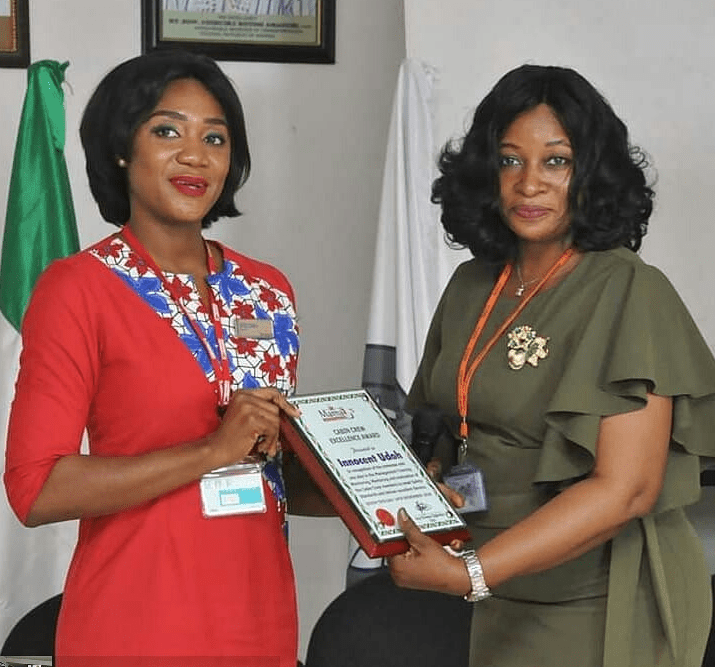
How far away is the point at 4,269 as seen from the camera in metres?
3.38

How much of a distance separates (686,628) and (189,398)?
2.91 ft

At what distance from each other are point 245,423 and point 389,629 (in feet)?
5.54

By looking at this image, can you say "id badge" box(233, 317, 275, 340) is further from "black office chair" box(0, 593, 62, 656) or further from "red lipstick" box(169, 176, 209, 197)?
"black office chair" box(0, 593, 62, 656)

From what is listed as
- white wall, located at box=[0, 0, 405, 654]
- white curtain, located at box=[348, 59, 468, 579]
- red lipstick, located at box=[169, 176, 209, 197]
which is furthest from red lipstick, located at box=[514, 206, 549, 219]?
white wall, located at box=[0, 0, 405, 654]

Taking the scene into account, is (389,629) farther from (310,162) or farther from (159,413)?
(159,413)

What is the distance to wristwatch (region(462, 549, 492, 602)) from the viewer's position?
1.81 meters

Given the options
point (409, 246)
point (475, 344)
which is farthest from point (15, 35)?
point (475, 344)

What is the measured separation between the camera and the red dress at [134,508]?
1723 mm

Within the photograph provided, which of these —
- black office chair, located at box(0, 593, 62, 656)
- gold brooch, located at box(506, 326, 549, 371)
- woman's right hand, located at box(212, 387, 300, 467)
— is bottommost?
black office chair, located at box(0, 593, 62, 656)

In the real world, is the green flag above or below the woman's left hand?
above

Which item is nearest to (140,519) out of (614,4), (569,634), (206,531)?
(206,531)

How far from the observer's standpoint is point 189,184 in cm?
190

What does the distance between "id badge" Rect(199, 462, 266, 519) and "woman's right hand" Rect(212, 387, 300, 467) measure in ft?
0.16

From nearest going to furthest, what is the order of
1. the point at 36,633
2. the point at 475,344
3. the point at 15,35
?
the point at 475,344 < the point at 36,633 < the point at 15,35
